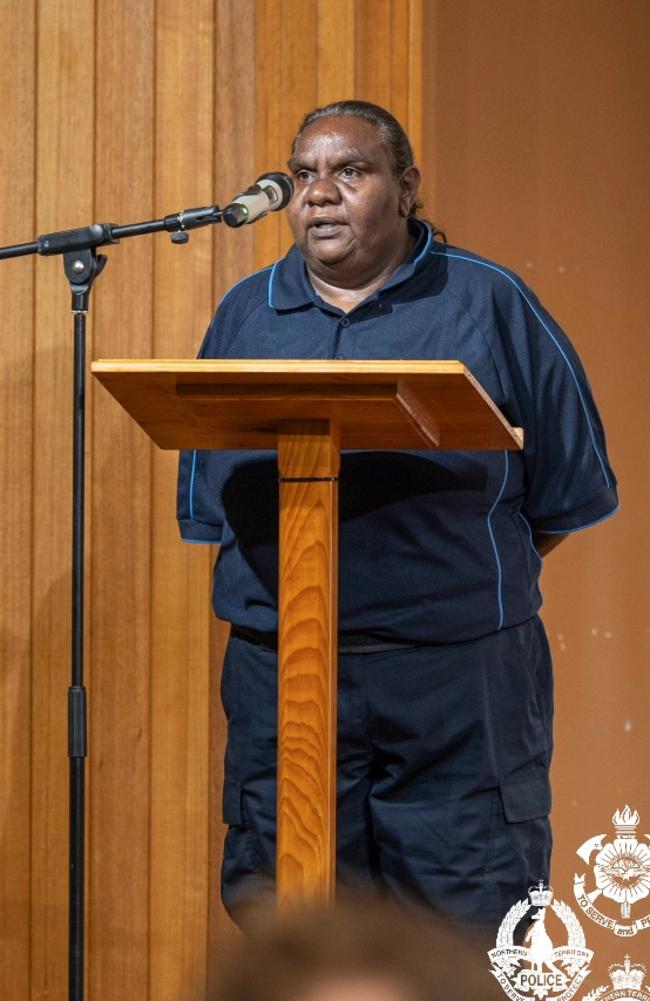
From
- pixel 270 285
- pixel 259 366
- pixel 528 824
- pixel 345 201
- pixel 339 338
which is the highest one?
pixel 345 201

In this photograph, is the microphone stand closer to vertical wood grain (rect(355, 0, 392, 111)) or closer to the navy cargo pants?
the navy cargo pants

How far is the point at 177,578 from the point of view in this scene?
2.97 metres

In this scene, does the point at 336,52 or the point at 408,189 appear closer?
the point at 408,189

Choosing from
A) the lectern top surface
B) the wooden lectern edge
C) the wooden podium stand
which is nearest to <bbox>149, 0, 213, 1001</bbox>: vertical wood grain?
the lectern top surface

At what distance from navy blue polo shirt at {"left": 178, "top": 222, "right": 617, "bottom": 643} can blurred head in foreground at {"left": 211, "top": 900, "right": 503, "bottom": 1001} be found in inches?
61.9

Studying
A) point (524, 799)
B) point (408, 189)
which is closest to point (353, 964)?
point (524, 799)

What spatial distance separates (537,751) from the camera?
7.46 feet

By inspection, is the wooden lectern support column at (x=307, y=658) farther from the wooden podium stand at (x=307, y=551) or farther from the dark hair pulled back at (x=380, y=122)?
the dark hair pulled back at (x=380, y=122)

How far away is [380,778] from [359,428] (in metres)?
0.64

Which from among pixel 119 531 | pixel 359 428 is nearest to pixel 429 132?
pixel 119 531

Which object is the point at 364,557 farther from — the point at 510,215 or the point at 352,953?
the point at 352,953

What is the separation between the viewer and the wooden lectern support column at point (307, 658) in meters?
1.77

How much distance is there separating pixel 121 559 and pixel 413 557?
99cm

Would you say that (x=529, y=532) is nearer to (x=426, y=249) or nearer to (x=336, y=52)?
(x=426, y=249)
